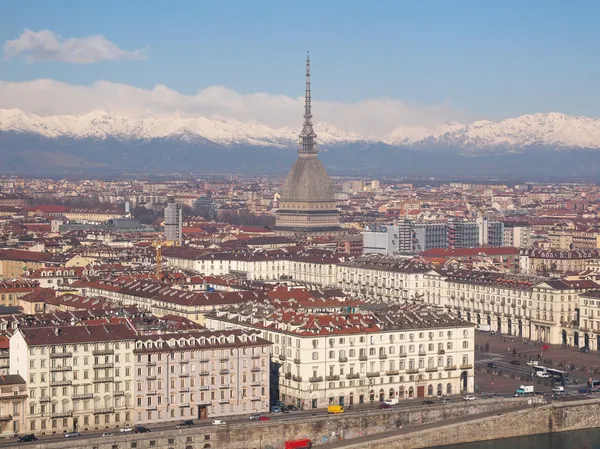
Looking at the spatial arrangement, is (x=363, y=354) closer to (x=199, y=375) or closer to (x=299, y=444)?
(x=299, y=444)

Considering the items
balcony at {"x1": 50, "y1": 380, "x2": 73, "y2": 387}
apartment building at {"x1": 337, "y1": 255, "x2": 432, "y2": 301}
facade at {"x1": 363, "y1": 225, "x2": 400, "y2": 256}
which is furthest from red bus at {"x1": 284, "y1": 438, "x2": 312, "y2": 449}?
facade at {"x1": 363, "y1": 225, "x2": 400, "y2": 256}

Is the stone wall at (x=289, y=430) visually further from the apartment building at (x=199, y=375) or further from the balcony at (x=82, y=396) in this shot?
the balcony at (x=82, y=396)

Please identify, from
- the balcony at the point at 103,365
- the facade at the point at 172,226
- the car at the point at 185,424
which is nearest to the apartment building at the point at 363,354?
the car at the point at 185,424

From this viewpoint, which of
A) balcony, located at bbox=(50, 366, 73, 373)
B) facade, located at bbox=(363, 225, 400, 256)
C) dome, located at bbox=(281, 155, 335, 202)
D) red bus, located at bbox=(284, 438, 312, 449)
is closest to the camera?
red bus, located at bbox=(284, 438, 312, 449)

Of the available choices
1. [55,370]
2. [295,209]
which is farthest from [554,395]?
[295,209]

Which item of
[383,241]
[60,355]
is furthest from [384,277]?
[60,355]

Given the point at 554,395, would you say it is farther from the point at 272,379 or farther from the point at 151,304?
the point at 151,304

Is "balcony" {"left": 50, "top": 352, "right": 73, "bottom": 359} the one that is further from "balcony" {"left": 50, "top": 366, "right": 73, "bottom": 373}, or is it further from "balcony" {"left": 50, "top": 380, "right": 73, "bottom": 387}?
"balcony" {"left": 50, "top": 380, "right": 73, "bottom": 387}
